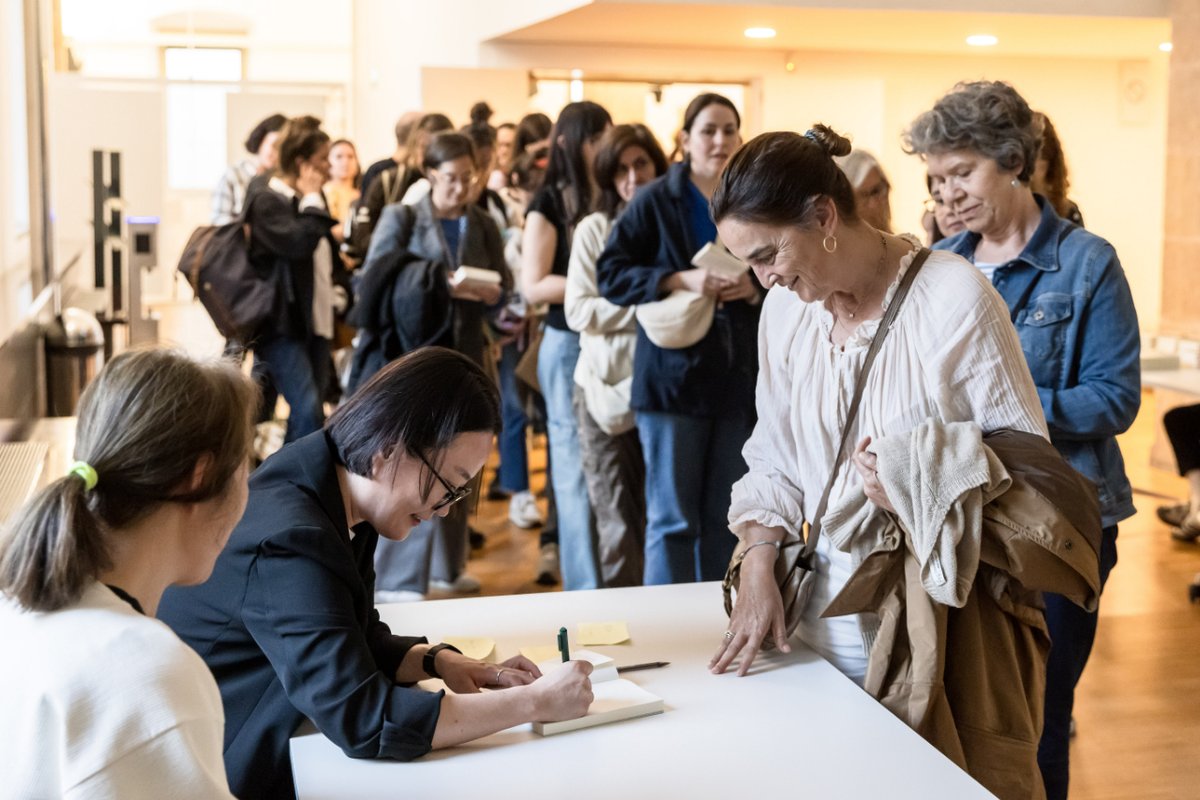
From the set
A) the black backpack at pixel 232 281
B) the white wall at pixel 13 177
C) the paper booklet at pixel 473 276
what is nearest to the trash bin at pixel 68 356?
the white wall at pixel 13 177

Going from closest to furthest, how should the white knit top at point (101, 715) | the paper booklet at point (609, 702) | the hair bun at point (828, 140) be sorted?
the white knit top at point (101, 715)
the paper booklet at point (609, 702)
the hair bun at point (828, 140)

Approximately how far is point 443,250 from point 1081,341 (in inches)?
97.8

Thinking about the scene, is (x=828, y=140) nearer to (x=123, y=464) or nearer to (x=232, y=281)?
(x=123, y=464)

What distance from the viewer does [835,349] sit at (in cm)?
207

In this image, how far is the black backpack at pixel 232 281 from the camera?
5.05 metres

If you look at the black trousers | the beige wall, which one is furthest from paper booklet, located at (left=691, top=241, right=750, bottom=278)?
the beige wall

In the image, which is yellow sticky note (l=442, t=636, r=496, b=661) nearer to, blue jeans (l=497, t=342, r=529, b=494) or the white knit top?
the white knit top

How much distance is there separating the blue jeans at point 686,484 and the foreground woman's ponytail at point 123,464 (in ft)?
7.54

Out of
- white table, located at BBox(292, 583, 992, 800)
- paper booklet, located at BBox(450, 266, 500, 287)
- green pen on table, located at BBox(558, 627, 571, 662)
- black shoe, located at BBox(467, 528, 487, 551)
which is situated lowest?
black shoe, located at BBox(467, 528, 487, 551)

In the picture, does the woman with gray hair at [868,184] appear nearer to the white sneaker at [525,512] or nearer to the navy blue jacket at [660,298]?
the navy blue jacket at [660,298]

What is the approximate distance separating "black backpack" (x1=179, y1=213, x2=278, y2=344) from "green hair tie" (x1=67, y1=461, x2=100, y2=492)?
12.7 ft

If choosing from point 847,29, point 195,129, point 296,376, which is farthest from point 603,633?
point 195,129

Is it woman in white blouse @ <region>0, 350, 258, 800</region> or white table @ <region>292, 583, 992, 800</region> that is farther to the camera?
white table @ <region>292, 583, 992, 800</region>

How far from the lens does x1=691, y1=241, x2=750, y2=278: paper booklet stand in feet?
11.5
